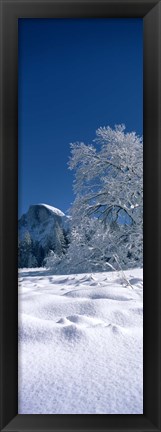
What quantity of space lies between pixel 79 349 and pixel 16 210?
0.53 metres

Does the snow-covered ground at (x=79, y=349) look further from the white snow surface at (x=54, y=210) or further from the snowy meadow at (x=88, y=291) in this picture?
the white snow surface at (x=54, y=210)

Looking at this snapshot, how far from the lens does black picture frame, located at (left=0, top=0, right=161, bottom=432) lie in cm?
79

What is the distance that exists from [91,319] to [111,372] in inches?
7.8

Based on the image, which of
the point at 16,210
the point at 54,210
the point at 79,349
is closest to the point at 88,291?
the point at 79,349

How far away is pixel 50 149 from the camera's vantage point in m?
1.14

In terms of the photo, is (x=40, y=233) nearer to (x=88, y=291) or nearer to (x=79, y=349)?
(x=88, y=291)

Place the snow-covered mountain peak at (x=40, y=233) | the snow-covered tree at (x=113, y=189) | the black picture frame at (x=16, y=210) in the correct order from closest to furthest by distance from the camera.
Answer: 1. the black picture frame at (x=16, y=210)
2. the snow-covered mountain peak at (x=40, y=233)
3. the snow-covered tree at (x=113, y=189)

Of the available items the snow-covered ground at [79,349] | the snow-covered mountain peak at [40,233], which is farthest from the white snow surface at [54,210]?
the snow-covered ground at [79,349]

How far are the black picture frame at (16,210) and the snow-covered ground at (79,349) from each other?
0.11 feet

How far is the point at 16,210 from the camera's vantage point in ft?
2.70

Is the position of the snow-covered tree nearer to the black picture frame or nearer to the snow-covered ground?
the snow-covered ground

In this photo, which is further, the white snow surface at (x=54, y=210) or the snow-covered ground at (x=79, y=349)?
the white snow surface at (x=54, y=210)

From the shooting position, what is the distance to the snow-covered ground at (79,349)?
2.66 feet
